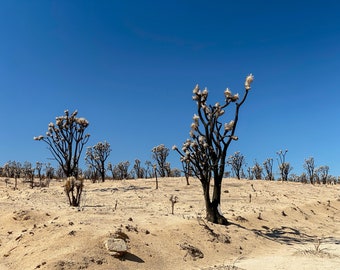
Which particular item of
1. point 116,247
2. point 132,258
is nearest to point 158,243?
point 132,258

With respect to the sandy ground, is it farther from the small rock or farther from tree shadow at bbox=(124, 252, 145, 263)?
the small rock

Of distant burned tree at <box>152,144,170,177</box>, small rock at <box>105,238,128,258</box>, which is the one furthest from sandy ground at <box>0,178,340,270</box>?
distant burned tree at <box>152,144,170,177</box>

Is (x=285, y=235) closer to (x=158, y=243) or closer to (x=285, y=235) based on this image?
(x=285, y=235)

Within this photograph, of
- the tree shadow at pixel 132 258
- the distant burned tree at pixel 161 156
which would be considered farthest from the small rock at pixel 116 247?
the distant burned tree at pixel 161 156

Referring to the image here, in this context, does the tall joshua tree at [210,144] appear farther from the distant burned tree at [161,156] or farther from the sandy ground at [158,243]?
the distant burned tree at [161,156]

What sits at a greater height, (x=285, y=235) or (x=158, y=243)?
(x=158, y=243)

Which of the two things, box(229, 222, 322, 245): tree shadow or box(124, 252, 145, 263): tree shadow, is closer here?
box(124, 252, 145, 263): tree shadow

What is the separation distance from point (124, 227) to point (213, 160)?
Answer: 5.13m

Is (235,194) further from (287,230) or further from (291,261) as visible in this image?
(291,261)

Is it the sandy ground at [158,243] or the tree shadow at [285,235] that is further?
the tree shadow at [285,235]

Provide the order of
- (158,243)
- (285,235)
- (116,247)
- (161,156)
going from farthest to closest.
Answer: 1. (161,156)
2. (285,235)
3. (158,243)
4. (116,247)

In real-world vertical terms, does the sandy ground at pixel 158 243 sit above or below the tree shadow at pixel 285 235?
above

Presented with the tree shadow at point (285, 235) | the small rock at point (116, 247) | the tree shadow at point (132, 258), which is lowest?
the tree shadow at point (285, 235)

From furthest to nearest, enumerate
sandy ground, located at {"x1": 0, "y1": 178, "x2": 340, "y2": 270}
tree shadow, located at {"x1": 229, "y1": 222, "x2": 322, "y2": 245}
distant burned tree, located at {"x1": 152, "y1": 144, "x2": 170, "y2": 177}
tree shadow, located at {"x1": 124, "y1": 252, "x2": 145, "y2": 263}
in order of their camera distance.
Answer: distant burned tree, located at {"x1": 152, "y1": 144, "x2": 170, "y2": 177}
tree shadow, located at {"x1": 229, "y1": 222, "x2": 322, "y2": 245}
tree shadow, located at {"x1": 124, "y1": 252, "x2": 145, "y2": 263}
sandy ground, located at {"x1": 0, "y1": 178, "x2": 340, "y2": 270}
